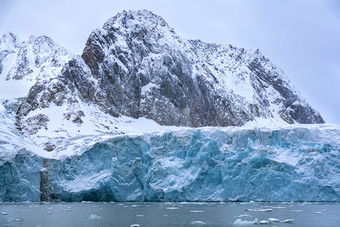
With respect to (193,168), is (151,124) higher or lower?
higher

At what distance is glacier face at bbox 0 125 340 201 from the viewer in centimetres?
3406

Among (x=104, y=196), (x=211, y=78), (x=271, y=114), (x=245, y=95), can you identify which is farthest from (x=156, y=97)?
(x=104, y=196)

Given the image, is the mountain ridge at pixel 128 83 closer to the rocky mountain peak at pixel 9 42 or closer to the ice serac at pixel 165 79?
the ice serac at pixel 165 79

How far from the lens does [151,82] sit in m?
85.1

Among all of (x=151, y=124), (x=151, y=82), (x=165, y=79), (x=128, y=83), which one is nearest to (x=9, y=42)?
(x=128, y=83)

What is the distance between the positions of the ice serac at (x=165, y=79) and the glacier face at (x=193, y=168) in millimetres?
38075

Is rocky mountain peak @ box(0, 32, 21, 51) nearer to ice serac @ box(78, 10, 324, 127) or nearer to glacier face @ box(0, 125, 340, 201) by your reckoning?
ice serac @ box(78, 10, 324, 127)

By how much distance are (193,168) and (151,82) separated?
49831 millimetres

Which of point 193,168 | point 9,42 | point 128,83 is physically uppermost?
point 9,42

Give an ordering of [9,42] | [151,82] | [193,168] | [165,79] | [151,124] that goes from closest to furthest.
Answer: [193,168] → [151,124] → [151,82] → [165,79] → [9,42]

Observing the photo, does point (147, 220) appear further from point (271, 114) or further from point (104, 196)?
point (271, 114)

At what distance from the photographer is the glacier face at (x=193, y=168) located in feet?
112

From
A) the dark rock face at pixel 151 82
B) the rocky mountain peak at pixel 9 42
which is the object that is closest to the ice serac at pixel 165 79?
the dark rock face at pixel 151 82

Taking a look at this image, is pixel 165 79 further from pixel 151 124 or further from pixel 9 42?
pixel 9 42
